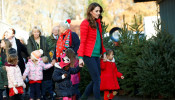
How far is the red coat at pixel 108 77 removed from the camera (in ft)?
24.4

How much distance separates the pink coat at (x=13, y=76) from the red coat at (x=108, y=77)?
2.06 meters

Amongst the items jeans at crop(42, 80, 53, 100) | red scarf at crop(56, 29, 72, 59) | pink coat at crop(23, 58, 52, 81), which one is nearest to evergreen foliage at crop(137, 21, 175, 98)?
red scarf at crop(56, 29, 72, 59)

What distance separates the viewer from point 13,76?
792 cm

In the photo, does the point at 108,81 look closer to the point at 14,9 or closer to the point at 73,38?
the point at 73,38

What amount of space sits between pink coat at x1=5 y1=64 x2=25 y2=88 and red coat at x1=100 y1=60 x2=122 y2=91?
2064 mm

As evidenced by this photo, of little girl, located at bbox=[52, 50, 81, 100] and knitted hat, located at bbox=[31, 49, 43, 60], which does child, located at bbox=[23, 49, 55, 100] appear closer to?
knitted hat, located at bbox=[31, 49, 43, 60]

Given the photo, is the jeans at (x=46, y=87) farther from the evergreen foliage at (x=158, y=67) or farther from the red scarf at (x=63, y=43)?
the evergreen foliage at (x=158, y=67)

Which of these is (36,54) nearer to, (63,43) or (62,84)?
(63,43)

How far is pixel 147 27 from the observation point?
27.3m

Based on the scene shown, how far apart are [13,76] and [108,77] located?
2.35m

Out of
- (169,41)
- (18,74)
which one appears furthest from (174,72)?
(18,74)

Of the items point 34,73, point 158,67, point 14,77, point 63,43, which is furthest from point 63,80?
point 158,67

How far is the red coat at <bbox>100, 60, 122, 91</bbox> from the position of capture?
7426mm

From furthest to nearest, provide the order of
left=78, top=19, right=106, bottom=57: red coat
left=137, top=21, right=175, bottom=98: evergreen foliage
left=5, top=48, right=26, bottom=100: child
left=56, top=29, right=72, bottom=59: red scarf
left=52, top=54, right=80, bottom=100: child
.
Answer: left=137, top=21, right=175, bottom=98: evergreen foliage < left=5, top=48, right=26, bottom=100: child < left=56, top=29, right=72, bottom=59: red scarf < left=52, top=54, right=80, bottom=100: child < left=78, top=19, right=106, bottom=57: red coat
